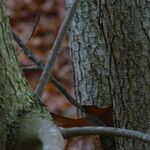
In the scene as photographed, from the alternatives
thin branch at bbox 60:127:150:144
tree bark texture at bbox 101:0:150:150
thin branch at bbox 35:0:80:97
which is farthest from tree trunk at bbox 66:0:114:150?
thin branch at bbox 60:127:150:144

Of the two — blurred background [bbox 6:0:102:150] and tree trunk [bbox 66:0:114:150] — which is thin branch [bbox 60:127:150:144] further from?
blurred background [bbox 6:0:102:150]

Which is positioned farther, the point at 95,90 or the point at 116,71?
the point at 95,90

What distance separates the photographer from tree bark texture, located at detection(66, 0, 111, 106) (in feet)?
5.44

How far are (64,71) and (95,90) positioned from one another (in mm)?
2270

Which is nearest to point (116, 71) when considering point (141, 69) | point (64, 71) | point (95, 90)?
point (141, 69)

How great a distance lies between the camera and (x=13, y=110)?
1109mm

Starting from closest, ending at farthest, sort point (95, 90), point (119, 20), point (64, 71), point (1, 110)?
point (1, 110)
point (119, 20)
point (95, 90)
point (64, 71)

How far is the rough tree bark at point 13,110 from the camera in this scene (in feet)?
3.59

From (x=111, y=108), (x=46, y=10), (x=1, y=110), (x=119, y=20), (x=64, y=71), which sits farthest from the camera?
(x=46, y=10)

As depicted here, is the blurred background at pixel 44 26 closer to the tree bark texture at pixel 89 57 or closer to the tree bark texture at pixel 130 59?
the tree bark texture at pixel 89 57

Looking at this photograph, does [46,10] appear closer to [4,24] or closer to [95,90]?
[95,90]

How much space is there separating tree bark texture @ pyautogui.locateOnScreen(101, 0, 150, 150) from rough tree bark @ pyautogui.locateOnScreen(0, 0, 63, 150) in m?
0.37

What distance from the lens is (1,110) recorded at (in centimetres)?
110

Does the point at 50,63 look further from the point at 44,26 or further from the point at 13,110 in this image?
the point at 44,26
